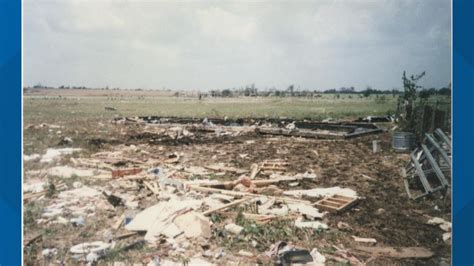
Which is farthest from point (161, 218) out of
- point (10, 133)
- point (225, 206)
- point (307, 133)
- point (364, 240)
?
point (307, 133)

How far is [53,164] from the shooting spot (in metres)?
6.28

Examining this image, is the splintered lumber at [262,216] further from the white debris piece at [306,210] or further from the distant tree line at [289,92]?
the distant tree line at [289,92]

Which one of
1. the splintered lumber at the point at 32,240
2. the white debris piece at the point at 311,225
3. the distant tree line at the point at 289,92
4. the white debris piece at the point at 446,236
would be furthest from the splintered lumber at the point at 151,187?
the white debris piece at the point at 446,236

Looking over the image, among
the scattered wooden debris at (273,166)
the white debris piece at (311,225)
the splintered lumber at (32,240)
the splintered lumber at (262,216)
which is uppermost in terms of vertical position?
the scattered wooden debris at (273,166)

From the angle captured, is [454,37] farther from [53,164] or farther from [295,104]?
[53,164]

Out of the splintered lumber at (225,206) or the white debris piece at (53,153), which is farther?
the white debris piece at (53,153)

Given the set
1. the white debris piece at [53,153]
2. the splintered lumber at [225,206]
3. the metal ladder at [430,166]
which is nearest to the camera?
the splintered lumber at [225,206]

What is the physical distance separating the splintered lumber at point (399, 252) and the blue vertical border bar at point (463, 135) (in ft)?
1.36

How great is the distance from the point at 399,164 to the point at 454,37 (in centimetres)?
218

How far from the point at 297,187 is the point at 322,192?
1.29ft

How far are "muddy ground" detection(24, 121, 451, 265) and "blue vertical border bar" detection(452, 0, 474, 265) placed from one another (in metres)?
0.26

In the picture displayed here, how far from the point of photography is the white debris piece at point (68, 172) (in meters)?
6.27

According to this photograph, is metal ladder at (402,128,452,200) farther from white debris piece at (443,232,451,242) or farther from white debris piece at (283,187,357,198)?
white debris piece at (283,187,357,198)

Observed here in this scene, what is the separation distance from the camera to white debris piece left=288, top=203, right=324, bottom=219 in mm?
5633
